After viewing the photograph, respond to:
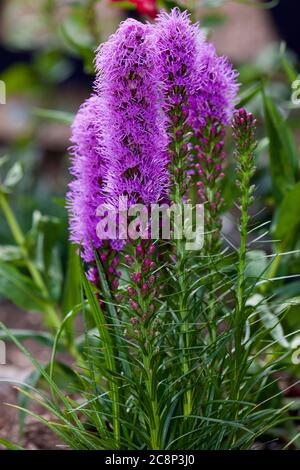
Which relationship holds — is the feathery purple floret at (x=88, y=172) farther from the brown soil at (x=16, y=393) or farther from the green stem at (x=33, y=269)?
the green stem at (x=33, y=269)

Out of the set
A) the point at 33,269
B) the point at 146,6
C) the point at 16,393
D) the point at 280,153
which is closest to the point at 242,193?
the point at 280,153

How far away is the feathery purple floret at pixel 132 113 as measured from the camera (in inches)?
52.9

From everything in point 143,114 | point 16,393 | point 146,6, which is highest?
point 146,6

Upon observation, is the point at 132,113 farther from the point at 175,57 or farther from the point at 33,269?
the point at 33,269

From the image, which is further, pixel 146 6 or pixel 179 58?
pixel 146 6

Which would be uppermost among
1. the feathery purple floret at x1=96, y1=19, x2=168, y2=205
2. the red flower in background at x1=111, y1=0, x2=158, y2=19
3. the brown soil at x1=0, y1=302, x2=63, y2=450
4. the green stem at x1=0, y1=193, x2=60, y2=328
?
the red flower in background at x1=111, y1=0, x2=158, y2=19

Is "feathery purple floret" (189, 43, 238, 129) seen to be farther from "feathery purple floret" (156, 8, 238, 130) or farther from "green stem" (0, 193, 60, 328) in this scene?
"green stem" (0, 193, 60, 328)

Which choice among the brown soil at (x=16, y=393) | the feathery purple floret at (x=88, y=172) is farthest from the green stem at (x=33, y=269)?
the feathery purple floret at (x=88, y=172)

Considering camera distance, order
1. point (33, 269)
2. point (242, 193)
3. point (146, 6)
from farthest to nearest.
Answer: point (33, 269) < point (146, 6) < point (242, 193)

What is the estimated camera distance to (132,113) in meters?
1.35

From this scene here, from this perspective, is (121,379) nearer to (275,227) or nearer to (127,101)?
(127,101)

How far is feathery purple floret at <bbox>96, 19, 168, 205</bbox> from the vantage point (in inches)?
52.9

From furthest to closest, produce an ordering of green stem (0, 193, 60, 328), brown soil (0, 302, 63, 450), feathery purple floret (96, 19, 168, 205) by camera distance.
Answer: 1. green stem (0, 193, 60, 328)
2. brown soil (0, 302, 63, 450)
3. feathery purple floret (96, 19, 168, 205)

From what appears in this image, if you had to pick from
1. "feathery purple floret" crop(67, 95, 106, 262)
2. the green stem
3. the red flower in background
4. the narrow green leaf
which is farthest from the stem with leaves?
the green stem
